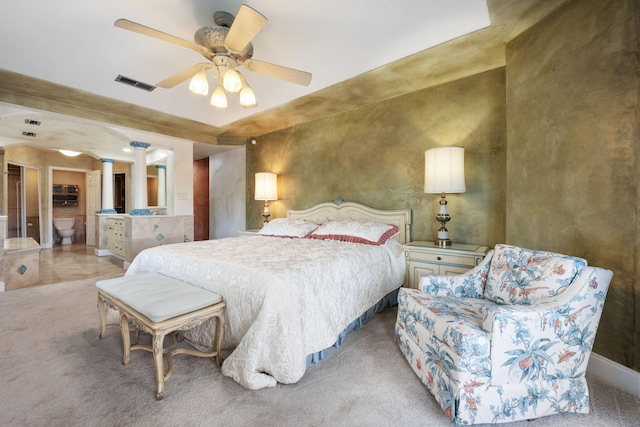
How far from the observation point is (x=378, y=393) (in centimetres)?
157

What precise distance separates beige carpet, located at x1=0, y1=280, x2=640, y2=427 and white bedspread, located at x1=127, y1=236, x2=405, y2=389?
0.15 meters

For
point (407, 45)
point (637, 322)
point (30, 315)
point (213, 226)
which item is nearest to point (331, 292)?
point (637, 322)

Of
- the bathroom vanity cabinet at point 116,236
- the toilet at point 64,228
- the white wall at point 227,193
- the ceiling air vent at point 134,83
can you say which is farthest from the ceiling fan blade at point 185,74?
the toilet at point 64,228

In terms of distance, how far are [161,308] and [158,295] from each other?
8.7 inches

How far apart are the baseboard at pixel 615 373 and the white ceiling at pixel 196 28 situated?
2.53m

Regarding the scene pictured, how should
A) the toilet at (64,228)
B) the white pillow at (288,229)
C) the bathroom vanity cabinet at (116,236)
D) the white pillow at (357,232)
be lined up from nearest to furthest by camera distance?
the white pillow at (357,232)
the white pillow at (288,229)
the bathroom vanity cabinet at (116,236)
the toilet at (64,228)

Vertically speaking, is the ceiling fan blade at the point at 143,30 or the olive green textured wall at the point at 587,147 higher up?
the ceiling fan blade at the point at 143,30

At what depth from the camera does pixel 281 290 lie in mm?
1602

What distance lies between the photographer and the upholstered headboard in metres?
3.34

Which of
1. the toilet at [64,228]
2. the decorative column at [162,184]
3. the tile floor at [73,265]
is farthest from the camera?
the toilet at [64,228]

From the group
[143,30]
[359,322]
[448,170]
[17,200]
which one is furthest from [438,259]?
[17,200]

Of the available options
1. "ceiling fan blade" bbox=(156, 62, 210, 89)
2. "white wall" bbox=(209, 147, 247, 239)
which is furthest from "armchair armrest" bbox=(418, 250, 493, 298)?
"white wall" bbox=(209, 147, 247, 239)

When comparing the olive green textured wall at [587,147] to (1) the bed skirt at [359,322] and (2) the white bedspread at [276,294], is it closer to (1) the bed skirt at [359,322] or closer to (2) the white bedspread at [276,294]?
(1) the bed skirt at [359,322]

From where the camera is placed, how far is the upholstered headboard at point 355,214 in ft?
11.0
